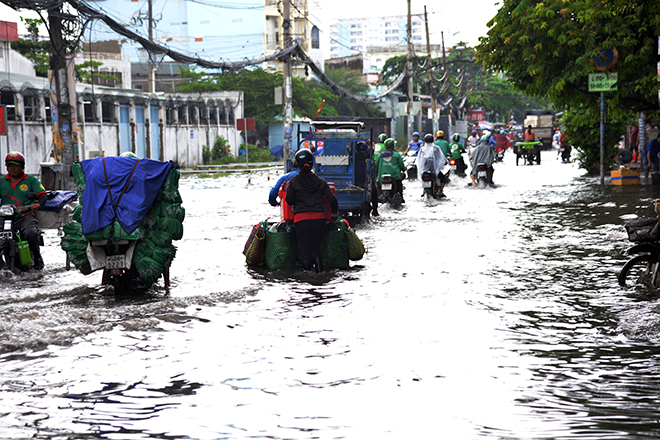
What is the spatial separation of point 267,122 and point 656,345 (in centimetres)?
5204

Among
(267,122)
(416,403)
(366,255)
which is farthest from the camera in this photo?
(267,122)

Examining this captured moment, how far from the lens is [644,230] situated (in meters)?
8.56

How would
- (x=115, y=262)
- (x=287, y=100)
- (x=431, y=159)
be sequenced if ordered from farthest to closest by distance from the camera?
(x=287, y=100)
(x=431, y=159)
(x=115, y=262)

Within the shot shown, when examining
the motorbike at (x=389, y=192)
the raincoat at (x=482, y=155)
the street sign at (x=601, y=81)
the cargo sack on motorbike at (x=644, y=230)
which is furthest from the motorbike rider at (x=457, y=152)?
the cargo sack on motorbike at (x=644, y=230)

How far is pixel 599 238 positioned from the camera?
12.5 meters

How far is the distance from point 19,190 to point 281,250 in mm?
3272

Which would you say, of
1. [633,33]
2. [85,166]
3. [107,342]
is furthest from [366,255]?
[633,33]

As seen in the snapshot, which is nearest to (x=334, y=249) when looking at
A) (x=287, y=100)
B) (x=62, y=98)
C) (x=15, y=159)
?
(x=15, y=159)

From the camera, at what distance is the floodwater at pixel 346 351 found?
4465mm

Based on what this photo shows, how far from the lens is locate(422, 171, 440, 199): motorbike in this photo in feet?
66.7

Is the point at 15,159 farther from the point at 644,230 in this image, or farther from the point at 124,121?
the point at 124,121

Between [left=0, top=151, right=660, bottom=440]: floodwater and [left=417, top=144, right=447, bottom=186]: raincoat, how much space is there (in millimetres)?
8696

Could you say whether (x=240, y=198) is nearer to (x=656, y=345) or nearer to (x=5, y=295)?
(x=5, y=295)

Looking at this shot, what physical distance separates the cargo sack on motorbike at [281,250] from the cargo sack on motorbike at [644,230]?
388 centimetres
